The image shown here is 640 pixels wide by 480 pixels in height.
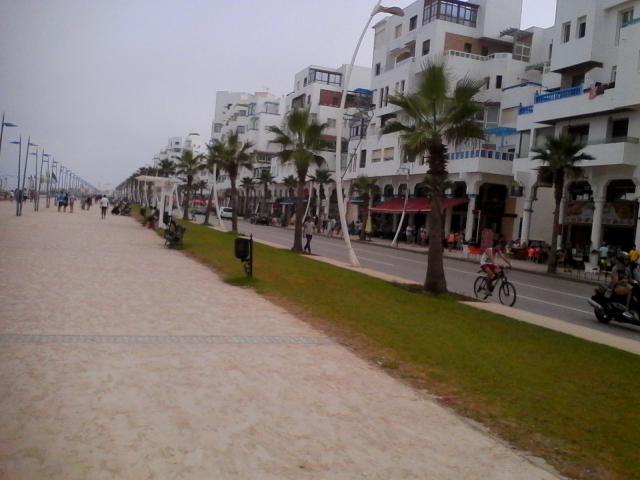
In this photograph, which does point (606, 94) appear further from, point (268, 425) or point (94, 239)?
point (268, 425)

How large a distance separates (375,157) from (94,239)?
Result: 3586cm

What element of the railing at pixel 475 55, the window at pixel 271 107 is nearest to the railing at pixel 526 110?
the railing at pixel 475 55

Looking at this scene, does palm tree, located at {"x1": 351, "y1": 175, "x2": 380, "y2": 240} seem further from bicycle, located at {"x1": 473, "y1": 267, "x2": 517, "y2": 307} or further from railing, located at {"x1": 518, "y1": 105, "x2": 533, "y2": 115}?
bicycle, located at {"x1": 473, "y1": 267, "x2": 517, "y2": 307}

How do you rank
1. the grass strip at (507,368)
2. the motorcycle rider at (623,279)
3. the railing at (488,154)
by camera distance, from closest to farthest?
Answer: the grass strip at (507,368), the motorcycle rider at (623,279), the railing at (488,154)

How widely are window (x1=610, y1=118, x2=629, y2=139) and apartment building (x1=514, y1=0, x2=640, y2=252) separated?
1.9 inches

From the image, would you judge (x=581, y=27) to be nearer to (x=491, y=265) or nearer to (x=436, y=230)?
(x=491, y=265)

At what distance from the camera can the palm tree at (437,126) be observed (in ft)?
51.2

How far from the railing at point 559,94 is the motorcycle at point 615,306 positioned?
2148 centimetres

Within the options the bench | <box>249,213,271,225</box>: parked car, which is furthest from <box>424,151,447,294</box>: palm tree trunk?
<box>249,213,271,225</box>: parked car

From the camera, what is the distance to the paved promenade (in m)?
4.22

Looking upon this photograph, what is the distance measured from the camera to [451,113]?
623 inches

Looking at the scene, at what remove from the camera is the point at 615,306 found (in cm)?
1391

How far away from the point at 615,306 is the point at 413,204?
34942mm

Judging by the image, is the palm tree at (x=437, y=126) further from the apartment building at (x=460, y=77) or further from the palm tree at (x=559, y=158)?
the apartment building at (x=460, y=77)
